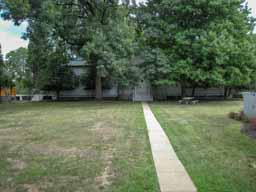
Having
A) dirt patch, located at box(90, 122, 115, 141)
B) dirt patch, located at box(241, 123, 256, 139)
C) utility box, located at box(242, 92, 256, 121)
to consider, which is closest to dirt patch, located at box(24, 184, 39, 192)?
dirt patch, located at box(90, 122, 115, 141)

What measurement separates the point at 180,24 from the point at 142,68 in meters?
4.57

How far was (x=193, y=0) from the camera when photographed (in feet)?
66.9

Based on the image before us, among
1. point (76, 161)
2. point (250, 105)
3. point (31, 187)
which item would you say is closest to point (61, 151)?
point (76, 161)

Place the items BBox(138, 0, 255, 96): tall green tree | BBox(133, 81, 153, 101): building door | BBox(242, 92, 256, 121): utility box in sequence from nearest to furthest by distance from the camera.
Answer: BBox(242, 92, 256, 121): utility box < BBox(138, 0, 255, 96): tall green tree < BBox(133, 81, 153, 101): building door

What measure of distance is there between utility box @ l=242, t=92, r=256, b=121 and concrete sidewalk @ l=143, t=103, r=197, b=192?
14.8 ft

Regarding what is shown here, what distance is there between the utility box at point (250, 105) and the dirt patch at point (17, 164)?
26.0ft

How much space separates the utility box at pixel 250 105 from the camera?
10195 mm

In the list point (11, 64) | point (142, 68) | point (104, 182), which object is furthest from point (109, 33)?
point (11, 64)

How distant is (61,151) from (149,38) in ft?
58.2

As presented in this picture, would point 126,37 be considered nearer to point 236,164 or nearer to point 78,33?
point 78,33

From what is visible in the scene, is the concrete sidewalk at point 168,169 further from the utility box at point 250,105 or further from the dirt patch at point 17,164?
the utility box at point 250,105

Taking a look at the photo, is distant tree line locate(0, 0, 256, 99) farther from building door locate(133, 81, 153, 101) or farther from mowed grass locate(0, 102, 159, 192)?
mowed grass locate(0, 102, 159, 192)

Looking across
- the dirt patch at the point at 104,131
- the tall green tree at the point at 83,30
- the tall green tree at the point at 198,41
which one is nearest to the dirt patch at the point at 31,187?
the dirt patch at the point at 104,131

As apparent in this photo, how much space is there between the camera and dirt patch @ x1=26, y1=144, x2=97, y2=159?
5.69m
